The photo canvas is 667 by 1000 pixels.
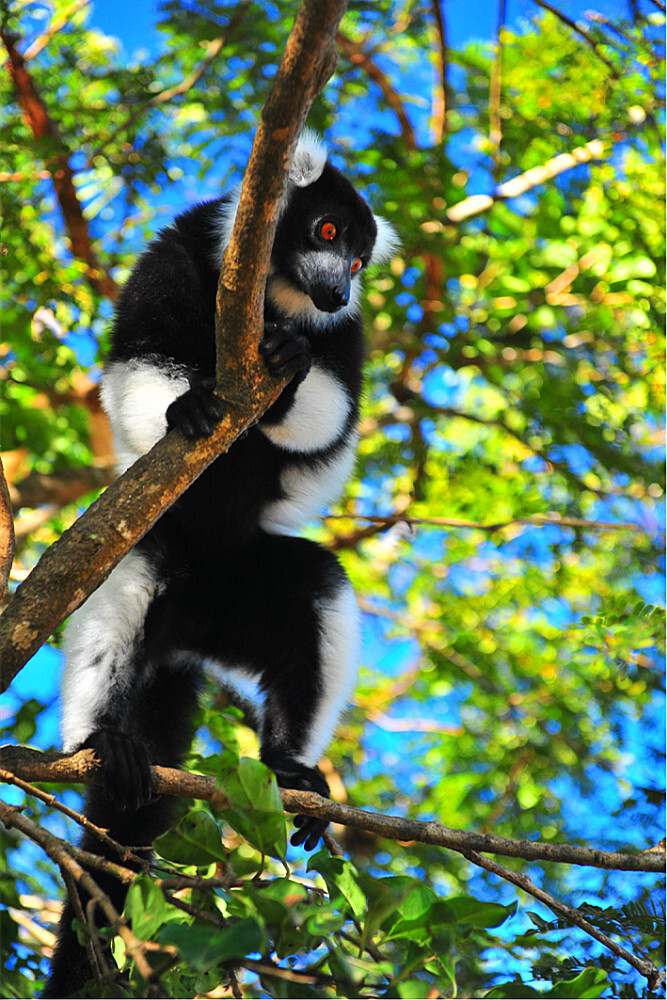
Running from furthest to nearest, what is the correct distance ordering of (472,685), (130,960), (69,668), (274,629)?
(472,685) → (274,629) → (69,668) → (130,960)

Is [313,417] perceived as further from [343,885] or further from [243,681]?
[343,885]

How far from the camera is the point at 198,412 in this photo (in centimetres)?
297

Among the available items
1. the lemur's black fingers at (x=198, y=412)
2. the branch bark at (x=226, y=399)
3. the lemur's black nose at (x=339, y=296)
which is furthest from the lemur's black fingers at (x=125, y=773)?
the lemur's black nose at (x=339, y=296)

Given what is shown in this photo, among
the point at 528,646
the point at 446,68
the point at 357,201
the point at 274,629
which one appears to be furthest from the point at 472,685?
the point at 446,68

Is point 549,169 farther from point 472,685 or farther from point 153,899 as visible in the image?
point 153,899

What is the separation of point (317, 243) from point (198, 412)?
1.90 metres

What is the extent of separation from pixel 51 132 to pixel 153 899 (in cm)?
568

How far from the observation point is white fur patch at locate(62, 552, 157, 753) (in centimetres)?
347

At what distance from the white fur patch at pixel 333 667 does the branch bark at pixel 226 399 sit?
1343 mm

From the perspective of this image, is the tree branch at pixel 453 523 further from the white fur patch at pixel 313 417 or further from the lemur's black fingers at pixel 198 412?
the lemur's black fingers at pixel 198 412

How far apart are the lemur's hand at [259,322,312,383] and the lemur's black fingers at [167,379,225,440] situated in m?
0.23

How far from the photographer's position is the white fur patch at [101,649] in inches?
137

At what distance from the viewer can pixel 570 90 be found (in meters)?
6.04

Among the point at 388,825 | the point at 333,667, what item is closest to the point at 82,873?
the point at 388,825
